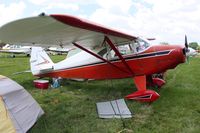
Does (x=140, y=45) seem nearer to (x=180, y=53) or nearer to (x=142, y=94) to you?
(x=180, y=53)

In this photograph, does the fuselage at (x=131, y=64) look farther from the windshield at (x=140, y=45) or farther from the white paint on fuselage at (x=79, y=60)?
the windshield at (x=140, y=45)

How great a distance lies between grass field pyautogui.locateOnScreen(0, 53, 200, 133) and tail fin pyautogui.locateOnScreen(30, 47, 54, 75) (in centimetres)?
99

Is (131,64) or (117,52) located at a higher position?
(117,52)

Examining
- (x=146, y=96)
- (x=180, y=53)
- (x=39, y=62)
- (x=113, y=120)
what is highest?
(x=180, y=53)

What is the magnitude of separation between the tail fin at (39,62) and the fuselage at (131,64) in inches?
42.2

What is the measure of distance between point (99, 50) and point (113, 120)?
323 centimetres

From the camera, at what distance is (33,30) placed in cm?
540

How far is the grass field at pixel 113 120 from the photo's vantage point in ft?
16.6

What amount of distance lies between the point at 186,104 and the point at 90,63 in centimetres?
333

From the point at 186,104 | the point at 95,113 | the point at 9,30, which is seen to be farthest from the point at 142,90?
the point at 9,30

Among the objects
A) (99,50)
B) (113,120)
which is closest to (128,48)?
(99,50)

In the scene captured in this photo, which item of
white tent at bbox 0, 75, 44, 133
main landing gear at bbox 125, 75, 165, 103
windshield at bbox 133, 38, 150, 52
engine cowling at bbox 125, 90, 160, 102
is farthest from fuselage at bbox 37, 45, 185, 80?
white tent at bbox 0, 75, 44, 133

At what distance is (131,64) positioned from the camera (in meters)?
7.70

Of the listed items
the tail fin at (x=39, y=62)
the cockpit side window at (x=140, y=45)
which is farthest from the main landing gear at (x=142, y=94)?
the tail fin at (x=39, y=62)
